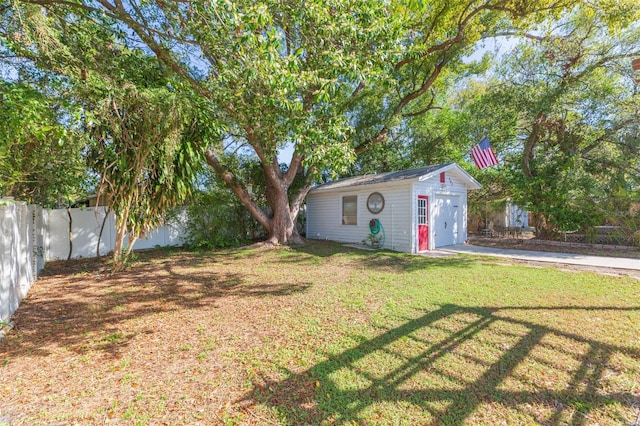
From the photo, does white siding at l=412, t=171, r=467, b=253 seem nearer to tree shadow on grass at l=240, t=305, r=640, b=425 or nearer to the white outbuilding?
the white outbuilding

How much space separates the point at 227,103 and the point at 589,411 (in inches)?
272

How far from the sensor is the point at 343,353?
10.3ft

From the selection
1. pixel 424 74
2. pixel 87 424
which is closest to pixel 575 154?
pixel 424 74

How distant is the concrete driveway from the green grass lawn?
5.88 feet

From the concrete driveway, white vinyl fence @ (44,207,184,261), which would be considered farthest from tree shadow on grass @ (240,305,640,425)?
white vinyl fence @ (44,207,184,261)

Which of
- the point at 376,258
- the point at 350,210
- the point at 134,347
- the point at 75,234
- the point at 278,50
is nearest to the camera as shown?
the point at 134,347

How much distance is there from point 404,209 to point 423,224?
94cm

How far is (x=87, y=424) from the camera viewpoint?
213 cm

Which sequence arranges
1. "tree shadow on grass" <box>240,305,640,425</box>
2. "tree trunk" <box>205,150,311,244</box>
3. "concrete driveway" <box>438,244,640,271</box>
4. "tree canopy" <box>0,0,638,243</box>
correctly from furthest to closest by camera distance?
"tree trunk" <box>205,150,311,244</box>
"concrete driveway" <box>438,244,640,271</box>
"tree canopy" <box>0,0,638,243</box>
"tree shadow on grass" <box>240,305,640,425</box>

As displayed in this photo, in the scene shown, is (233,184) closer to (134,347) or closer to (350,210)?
(350,210)

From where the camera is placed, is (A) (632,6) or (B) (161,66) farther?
(A) (632,6)

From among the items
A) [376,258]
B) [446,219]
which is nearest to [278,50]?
[376,258]

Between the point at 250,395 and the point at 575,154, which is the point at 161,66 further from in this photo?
the point at 575,154

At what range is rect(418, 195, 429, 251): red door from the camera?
33.5 feet
